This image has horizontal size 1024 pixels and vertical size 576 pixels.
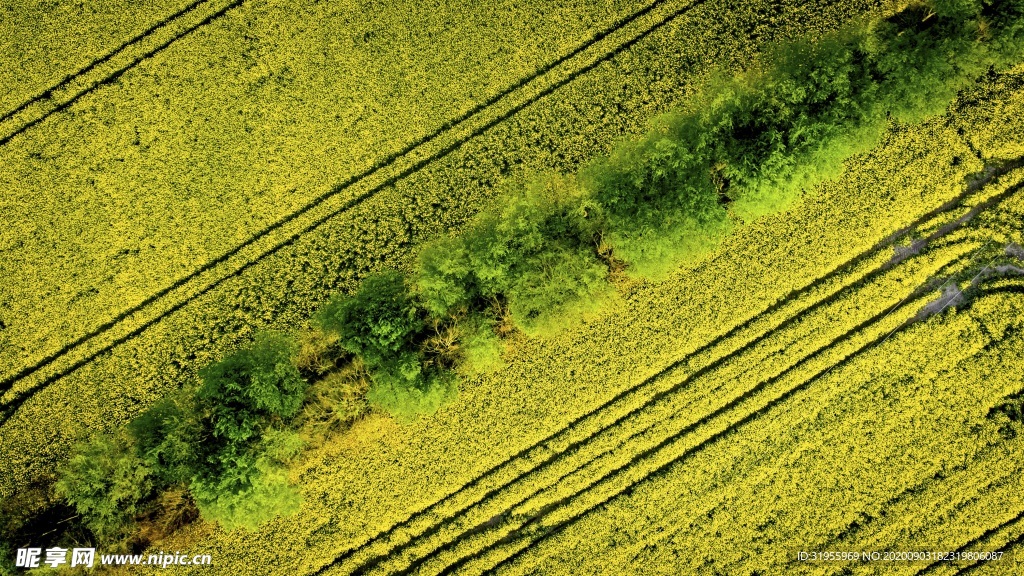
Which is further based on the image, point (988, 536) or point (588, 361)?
point (588, 361)

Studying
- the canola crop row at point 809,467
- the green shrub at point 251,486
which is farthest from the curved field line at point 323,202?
the canola crop row at point 809,467

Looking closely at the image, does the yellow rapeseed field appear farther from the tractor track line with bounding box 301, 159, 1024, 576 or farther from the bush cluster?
the bush cluster

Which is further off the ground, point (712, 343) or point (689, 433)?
point (712, 343)

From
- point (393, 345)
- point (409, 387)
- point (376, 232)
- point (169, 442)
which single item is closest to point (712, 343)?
point (409, 387)

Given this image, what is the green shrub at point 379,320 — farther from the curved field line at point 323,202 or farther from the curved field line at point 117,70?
the curved field line at point 117,70

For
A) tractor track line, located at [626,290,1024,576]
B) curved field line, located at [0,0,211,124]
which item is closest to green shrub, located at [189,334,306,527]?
curved field line, located at [0,0,211,124]

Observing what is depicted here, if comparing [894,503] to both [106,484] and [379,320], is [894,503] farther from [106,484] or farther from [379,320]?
[106,484]
